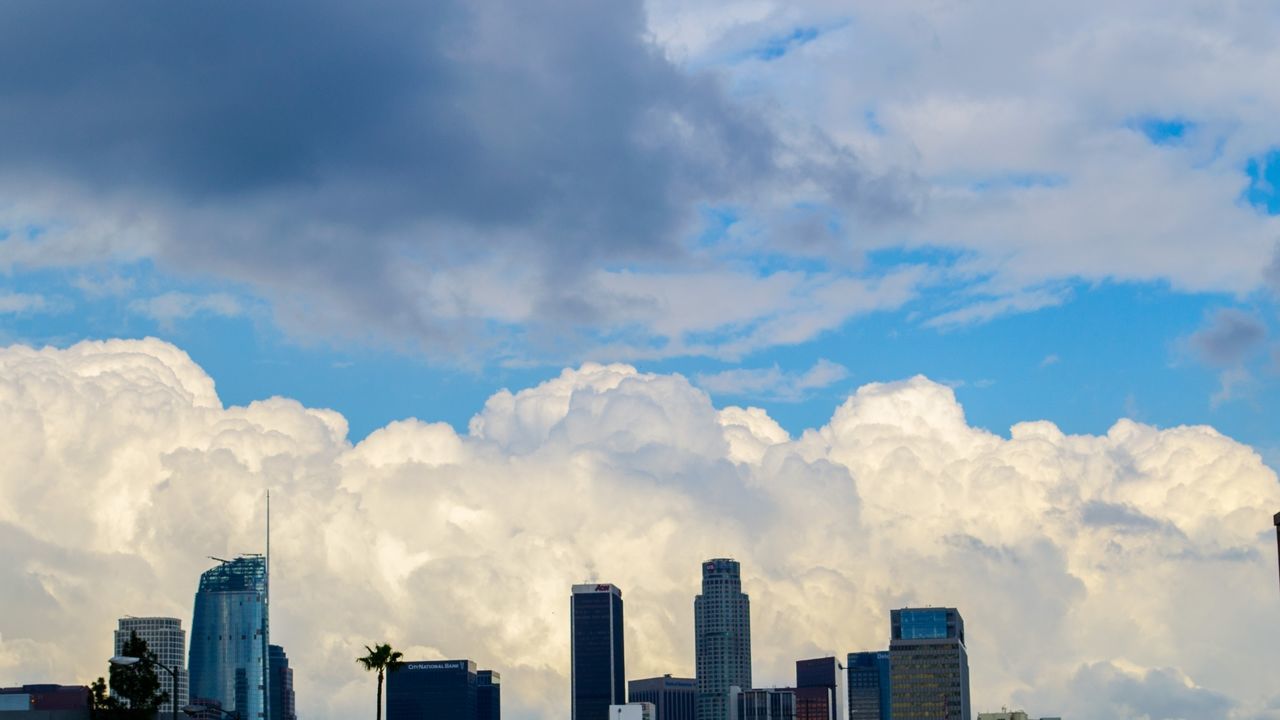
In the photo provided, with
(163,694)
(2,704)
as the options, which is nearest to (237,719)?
(163,694)

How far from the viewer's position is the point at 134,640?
156 meters

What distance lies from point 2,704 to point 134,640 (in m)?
28.6

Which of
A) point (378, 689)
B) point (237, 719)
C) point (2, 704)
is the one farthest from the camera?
point (378, 689)

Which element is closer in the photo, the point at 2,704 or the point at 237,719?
the point at 237,719

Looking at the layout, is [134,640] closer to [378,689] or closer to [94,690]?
[94,690]

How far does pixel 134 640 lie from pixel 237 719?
1265cm

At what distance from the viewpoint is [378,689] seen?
656 ft

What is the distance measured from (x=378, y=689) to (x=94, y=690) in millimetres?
50677

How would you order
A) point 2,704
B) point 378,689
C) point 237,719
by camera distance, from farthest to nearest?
1. point 378,689
2. point 2,704
3. point 237,719

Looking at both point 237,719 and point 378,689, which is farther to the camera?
point 378,689

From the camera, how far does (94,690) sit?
15262 centimetres

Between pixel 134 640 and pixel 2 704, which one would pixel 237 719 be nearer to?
pixel 134 640

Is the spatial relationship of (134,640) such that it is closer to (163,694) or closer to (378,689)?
(163,694)

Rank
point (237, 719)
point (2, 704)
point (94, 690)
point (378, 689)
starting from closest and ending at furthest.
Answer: point (94, 690) < point (237, 719) < point (2, 704) < point (378, 689)
